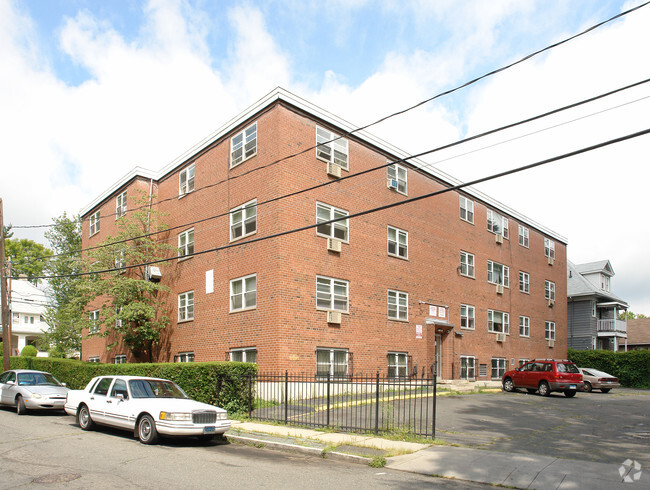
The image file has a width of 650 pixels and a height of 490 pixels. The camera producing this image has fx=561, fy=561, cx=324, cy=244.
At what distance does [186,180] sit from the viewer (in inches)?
1086

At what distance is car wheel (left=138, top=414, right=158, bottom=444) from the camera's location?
11.9 metres

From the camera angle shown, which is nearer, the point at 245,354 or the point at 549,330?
the point at 245,354

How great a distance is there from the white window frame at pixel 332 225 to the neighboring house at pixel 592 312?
35241mm

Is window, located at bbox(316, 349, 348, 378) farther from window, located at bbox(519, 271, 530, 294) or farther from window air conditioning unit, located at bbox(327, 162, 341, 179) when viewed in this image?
window, located at bbox(519, 271, 530, 294)

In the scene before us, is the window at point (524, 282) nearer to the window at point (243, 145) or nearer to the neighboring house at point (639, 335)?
the window at point (243, 145)

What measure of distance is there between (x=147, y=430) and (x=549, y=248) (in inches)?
1431

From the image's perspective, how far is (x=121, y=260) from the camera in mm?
27547

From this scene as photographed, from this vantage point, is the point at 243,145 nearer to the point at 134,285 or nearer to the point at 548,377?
the point at 134,285

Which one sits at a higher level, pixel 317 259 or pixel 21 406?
pixel 317 259

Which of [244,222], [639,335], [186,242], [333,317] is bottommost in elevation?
[639,335]

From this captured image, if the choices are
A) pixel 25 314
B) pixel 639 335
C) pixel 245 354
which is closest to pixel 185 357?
pixel 245 354

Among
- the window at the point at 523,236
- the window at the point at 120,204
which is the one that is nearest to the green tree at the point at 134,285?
the window at the point at 120,204

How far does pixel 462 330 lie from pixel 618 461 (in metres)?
19.9

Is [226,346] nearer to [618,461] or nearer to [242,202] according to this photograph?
[242,202]
